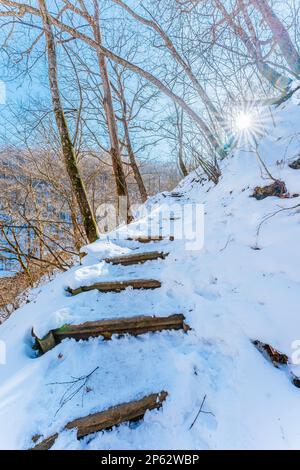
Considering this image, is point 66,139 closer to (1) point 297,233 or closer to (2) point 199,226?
(2) point 199,226

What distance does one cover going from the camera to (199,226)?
3213 mm

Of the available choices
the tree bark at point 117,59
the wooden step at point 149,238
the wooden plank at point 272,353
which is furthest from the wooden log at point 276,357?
the tree bark at point 117,59

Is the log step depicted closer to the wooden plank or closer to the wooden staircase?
the wooden staircase

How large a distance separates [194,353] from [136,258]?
5.20 ft

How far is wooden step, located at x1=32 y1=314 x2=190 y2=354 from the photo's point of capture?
172cm

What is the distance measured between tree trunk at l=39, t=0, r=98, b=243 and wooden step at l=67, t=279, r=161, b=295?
5.87ft

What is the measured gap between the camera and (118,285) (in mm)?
2342

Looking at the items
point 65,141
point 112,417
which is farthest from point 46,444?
point 65,141

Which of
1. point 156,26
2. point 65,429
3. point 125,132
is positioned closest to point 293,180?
point 65,429

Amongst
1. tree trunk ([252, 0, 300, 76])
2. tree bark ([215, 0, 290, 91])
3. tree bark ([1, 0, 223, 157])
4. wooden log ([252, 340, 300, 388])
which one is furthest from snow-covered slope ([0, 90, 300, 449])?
tree bark ([1, 0, 223, 157])

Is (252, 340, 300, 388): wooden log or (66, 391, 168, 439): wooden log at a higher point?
(252, 340, 300, 388): wooden log

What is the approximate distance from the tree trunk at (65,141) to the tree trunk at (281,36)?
352cm

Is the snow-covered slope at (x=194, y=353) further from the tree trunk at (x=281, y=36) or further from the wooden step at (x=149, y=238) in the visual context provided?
the tree trunk at (x=281, y=36)

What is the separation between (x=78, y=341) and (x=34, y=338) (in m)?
0.39
